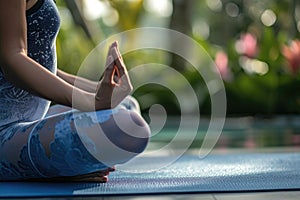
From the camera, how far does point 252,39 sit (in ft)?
23.8

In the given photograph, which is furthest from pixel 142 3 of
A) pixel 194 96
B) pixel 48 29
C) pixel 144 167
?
pixel 48 29

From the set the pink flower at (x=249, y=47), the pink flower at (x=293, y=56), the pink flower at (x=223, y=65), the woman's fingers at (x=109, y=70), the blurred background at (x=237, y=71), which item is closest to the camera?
the woman's fingers at (x=109, y=70)

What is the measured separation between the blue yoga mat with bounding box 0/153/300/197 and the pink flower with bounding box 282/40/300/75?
13.3ft

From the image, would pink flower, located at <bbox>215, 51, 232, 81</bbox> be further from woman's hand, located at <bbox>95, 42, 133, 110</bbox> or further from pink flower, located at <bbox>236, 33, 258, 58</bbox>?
woman's hand, located at <bbox>95, 42, 133, 110</bbox>

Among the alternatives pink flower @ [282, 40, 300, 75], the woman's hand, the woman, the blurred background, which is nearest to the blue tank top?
the woman

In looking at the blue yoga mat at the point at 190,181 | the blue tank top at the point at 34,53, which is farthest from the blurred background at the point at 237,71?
the blue tank top at the point at 34,53

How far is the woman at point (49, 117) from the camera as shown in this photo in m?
1.89

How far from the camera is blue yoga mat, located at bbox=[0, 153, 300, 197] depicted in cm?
201

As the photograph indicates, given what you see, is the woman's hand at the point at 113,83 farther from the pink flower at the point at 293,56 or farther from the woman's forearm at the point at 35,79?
the pink flower at the point at 293,56

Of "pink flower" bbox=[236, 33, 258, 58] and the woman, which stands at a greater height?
the woman

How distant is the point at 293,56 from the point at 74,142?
5057mm

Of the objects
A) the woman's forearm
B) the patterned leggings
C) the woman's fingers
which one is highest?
the woman's fingers

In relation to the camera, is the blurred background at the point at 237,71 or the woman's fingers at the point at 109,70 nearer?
the woman's fingers at the point at 109,70

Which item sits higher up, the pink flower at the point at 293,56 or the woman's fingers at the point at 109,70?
the woman's fingers at the point at 109,70
